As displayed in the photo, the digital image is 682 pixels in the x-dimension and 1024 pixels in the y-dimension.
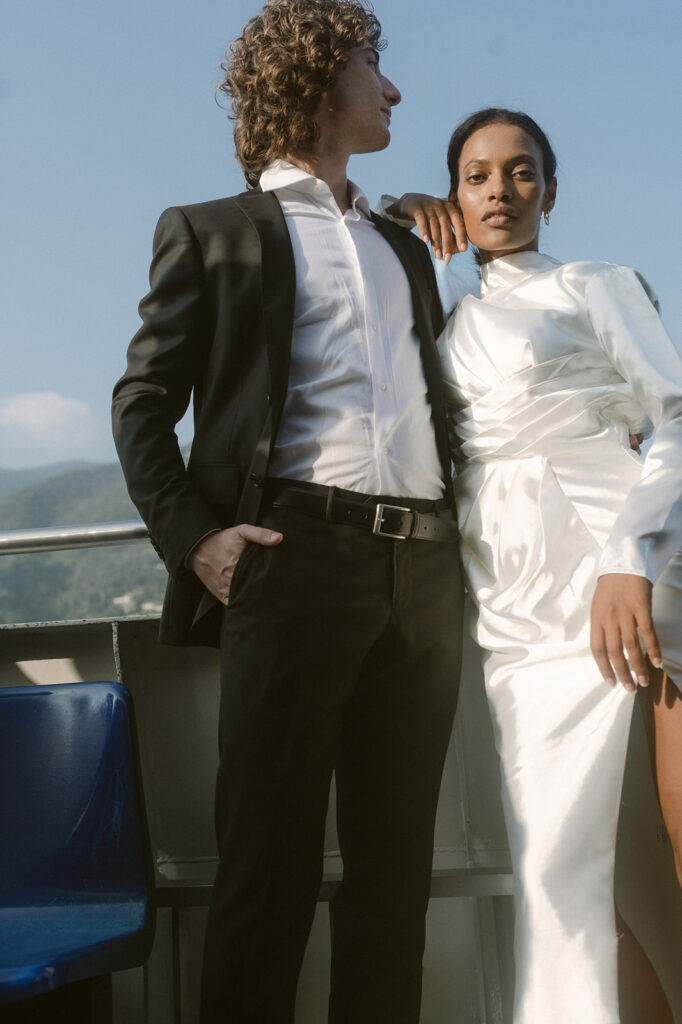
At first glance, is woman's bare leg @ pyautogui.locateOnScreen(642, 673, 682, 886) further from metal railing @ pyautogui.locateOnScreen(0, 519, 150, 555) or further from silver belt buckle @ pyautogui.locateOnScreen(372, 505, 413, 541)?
metal railing @ pyautogui.locateOnScreen(0, 519, 150, 555)

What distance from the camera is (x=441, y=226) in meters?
1.65

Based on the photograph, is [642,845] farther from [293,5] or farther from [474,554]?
[293,5]

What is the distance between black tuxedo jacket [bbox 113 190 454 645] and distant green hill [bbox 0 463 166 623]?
55878 millimetres

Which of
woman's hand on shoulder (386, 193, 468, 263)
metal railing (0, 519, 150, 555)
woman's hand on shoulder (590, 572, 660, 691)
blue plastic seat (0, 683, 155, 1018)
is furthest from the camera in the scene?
metal railing (0, 519, 150, 555)

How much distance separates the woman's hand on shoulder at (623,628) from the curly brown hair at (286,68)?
0.97 meters

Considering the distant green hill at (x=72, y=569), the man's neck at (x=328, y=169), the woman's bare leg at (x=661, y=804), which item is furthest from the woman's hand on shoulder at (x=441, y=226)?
the distant green hill at (x=72, y=569)

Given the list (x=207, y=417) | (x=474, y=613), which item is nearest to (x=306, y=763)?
(x=474, y=613)

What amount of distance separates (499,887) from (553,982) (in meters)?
0.47

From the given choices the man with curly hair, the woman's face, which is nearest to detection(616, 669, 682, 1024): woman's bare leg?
the man with curly hair

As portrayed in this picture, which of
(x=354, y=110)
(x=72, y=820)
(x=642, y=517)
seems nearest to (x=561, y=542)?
(x=642, y=517)

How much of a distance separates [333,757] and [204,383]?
0.61 m

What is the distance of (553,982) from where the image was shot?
1192 millimetres

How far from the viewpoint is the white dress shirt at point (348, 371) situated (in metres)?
1.40

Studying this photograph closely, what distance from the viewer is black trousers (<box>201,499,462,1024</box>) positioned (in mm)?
1270
